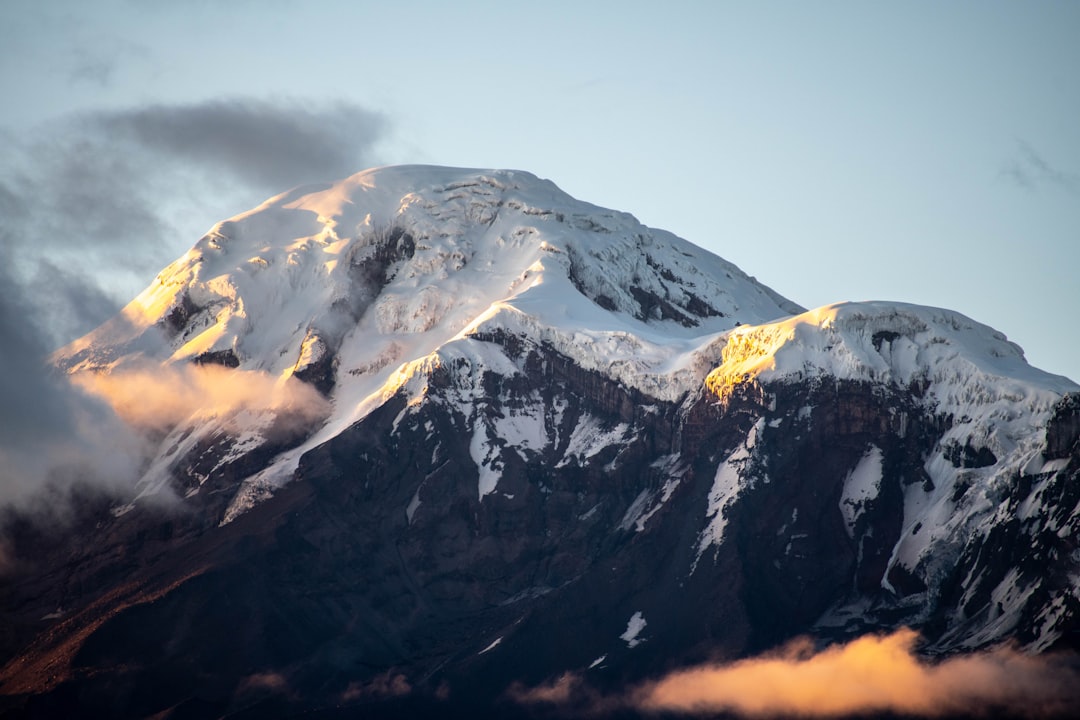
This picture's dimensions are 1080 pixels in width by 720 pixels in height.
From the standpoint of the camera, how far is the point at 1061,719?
618 ft

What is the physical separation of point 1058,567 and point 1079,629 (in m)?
7.55

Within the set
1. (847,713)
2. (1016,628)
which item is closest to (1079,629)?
(1016,628)

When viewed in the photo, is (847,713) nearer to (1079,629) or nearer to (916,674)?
(916,674)

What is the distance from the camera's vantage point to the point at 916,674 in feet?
650

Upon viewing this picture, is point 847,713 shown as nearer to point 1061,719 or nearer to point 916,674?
point 916,674

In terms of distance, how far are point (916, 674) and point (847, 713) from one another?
707 centimetres

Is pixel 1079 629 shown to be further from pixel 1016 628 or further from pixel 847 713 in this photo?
pixel 847 713

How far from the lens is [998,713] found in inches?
7569

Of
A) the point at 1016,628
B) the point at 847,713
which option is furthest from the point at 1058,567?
the point at 847,713

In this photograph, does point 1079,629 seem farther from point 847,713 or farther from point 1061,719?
point 847,713

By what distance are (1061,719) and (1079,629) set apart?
27.4ft

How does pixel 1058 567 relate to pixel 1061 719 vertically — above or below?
above

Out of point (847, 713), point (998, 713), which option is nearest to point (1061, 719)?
point (998, 713)

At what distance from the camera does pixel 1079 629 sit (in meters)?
192
